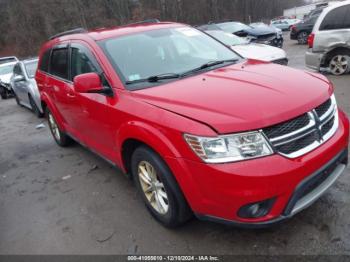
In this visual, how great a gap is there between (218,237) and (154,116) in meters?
1.24

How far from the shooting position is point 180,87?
10.3 feet

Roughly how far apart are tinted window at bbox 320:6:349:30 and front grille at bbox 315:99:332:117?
6.08 meters

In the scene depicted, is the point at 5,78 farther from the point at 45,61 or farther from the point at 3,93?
the point at 45,61

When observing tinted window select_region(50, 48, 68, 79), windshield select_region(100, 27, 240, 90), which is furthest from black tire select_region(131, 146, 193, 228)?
tinted window select_region(50, 48, 68, 79)

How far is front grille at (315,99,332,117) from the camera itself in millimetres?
2818

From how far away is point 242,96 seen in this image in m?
2.78

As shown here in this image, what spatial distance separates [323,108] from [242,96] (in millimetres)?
724

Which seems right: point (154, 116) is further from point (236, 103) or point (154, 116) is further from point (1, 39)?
point (1, 39)

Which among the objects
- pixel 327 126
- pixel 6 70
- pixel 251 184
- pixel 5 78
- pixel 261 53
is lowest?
pixel 5 78

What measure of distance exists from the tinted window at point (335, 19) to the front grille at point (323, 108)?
6084 millimetres

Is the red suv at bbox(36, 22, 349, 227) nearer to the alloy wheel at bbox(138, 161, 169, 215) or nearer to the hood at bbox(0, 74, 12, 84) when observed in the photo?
the alloy wheel at bbox(138, 161, 169, 215)

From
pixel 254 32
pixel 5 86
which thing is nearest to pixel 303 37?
pixel 254 32

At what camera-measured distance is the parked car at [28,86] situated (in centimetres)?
870

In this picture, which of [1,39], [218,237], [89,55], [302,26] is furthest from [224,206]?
[1,39]
